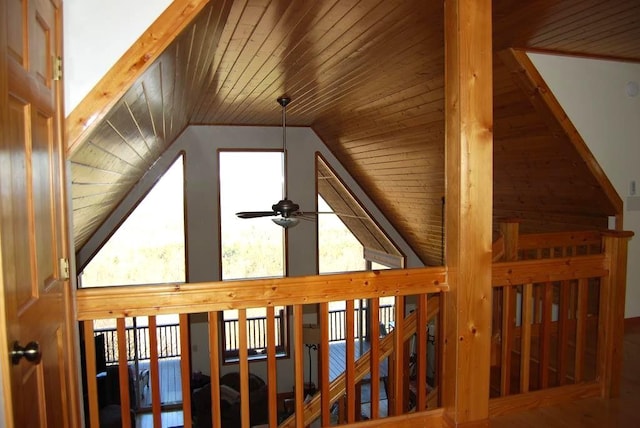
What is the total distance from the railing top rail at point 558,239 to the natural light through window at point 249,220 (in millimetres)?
4514

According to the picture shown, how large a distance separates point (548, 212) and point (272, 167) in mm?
4263

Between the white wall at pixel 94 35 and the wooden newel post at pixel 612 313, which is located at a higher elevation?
the white wall at pixel 94 35

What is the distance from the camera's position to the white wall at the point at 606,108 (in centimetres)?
360

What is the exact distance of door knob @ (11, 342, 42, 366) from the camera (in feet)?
3.83

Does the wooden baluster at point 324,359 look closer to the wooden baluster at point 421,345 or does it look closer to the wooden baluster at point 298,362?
the wooden baluster at point 298,362

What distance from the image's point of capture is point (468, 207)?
6.95 feet

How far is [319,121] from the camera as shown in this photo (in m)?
6.50

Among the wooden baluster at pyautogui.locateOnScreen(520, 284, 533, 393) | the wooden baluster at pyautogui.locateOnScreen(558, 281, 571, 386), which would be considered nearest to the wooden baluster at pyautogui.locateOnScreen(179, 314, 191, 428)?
the wooden baluster at pyautogui.locateOnScreen(520, 284, 533, 393)

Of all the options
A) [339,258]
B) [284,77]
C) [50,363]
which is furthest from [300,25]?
[339,258]

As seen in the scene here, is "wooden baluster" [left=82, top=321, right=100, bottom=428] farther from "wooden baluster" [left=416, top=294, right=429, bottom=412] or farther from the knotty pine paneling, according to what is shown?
"wooden baluster" [left=416, top=294, right=429, bottom=412]

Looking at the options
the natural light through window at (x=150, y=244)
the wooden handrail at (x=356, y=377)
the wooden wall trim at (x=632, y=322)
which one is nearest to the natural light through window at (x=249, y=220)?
the natural light through window at (x=150, y=244)

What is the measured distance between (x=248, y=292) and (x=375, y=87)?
276cm

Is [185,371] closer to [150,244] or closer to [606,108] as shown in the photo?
[606,108]

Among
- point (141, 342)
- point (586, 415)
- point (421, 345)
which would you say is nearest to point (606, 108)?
point (586, 415)
